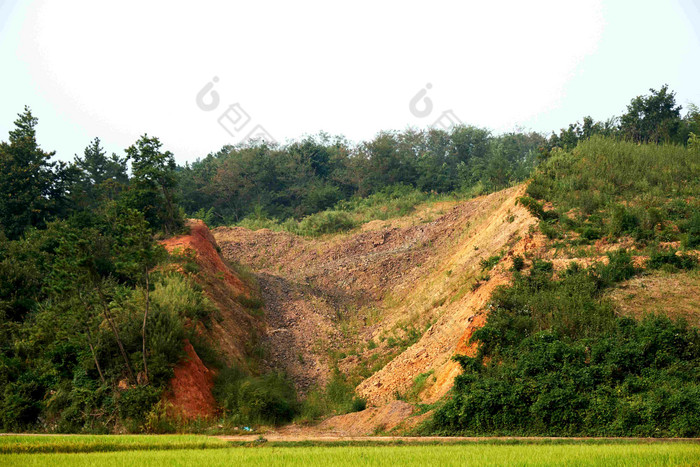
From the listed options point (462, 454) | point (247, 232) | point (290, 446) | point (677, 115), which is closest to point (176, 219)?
point (247, 232)

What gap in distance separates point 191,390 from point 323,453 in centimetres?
702

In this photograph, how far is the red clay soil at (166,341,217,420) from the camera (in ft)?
49.4

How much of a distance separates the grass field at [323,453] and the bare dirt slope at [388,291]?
4.81 m

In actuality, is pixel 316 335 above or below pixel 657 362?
above

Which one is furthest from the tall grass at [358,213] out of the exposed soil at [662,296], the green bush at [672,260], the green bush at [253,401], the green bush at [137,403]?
the green bush at [137,403]

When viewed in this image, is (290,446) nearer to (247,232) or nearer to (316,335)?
(316,335)

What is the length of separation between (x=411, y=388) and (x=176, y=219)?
1627 centimetres

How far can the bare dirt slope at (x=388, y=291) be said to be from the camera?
687 inches

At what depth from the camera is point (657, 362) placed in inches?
499

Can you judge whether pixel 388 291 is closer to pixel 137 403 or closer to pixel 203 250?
pixel 203 250

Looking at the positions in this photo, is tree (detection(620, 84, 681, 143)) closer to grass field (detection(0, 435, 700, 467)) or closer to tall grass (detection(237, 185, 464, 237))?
tall grass (detection(237, 185, 464, 237))

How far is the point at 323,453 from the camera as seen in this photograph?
32.7 ft

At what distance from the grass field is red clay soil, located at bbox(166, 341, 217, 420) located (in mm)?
3511

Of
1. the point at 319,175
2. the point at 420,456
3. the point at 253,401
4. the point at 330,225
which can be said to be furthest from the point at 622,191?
the point at 319,175
